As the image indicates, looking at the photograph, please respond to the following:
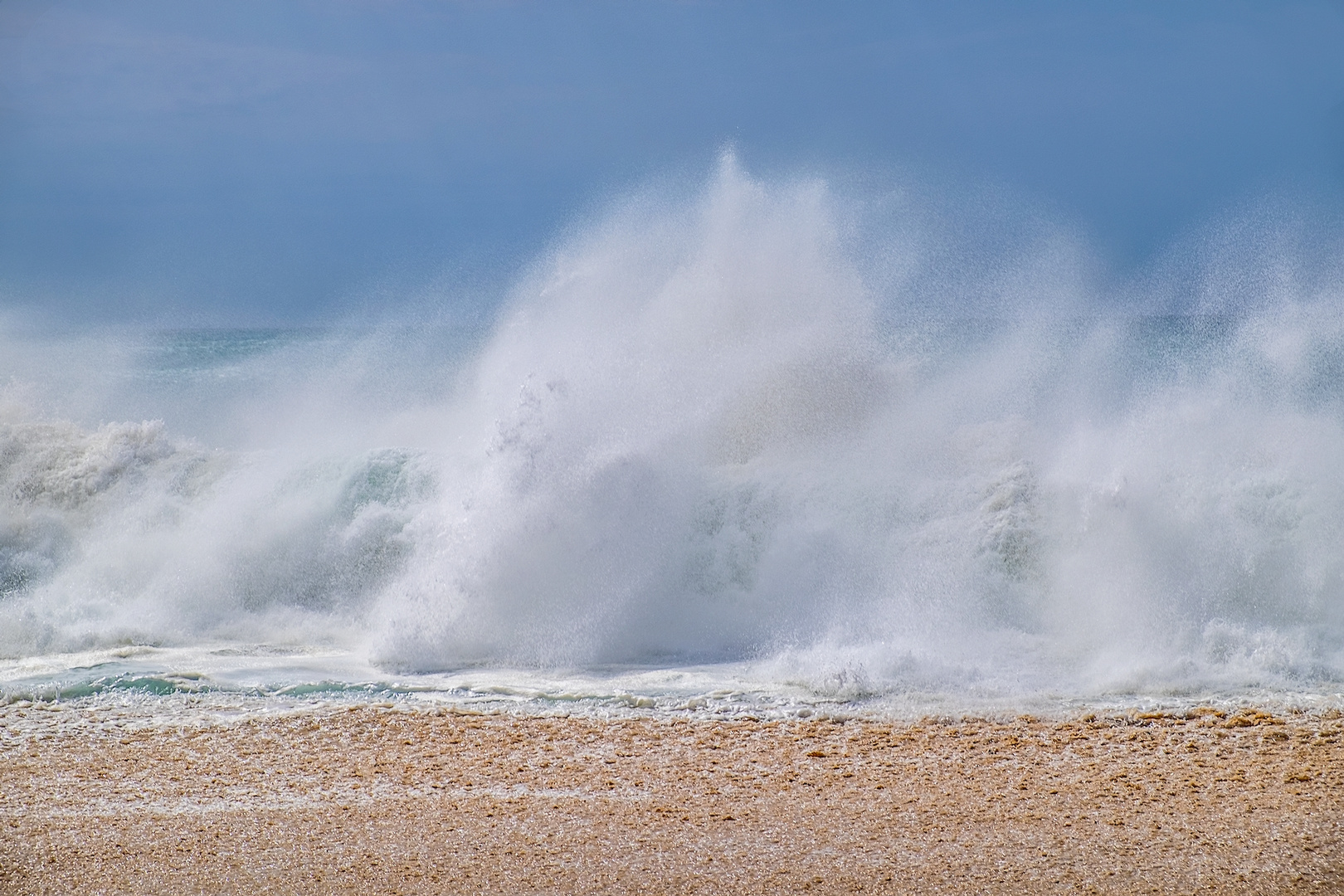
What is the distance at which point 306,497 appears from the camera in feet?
40.9

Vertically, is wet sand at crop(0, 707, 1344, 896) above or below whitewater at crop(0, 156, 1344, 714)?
below

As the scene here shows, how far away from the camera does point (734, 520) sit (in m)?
10.9

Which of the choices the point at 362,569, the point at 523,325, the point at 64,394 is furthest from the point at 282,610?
the point at 64,394

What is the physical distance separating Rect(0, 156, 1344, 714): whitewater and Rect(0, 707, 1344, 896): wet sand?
960 millimetres

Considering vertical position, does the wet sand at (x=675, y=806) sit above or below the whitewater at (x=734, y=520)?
below

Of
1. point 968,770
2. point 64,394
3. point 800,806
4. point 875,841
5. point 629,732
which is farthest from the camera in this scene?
point 64,394

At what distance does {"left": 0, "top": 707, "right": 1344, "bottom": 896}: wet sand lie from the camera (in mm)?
4199

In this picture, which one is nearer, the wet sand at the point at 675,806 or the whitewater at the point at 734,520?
the wet sand at the point at 675,806

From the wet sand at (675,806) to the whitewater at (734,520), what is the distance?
960 millimetres

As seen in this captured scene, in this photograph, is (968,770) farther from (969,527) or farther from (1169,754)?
(969,527)

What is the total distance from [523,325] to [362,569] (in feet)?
12.8

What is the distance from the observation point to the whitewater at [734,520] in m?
8.08

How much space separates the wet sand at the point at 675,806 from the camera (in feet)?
13.8

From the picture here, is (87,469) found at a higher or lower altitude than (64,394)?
lower
